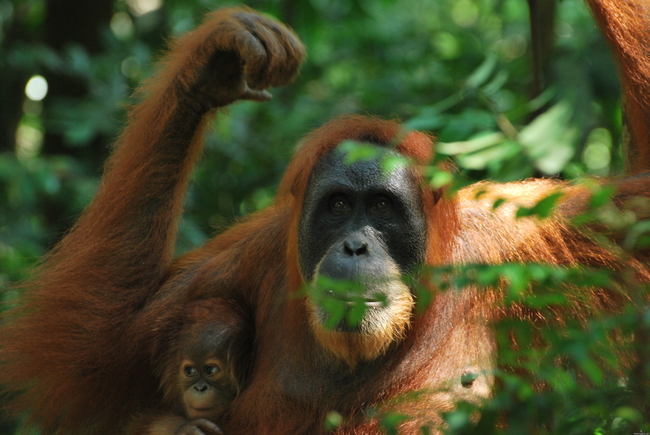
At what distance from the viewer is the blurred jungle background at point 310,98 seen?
129 inches

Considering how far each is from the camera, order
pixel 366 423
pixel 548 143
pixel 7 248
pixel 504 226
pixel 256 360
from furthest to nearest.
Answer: pixel 7 248 → pixel 256 360 → pixel 504 226 → pixel 366 423 → pixel 548 143

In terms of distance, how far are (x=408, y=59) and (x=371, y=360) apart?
15.6ft

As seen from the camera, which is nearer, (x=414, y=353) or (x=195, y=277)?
(x=414, y=353)

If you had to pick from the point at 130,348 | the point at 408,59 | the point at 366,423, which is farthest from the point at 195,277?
the point at 408,59

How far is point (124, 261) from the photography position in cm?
363

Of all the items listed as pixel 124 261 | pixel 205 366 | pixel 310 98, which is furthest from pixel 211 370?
pixel 310 98

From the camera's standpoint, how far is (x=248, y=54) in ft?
11.2

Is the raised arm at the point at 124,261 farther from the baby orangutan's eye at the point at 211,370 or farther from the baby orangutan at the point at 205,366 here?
the baby orangutan's eye at the point at 211,370

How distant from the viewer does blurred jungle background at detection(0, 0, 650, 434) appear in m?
3.26

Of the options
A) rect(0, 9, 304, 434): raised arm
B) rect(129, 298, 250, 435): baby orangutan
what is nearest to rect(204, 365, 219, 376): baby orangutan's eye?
rect(129, 298, 250, 435): baby orangutan

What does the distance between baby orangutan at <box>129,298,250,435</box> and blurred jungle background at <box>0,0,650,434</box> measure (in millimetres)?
1201

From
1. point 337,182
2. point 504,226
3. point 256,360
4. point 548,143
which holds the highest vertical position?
point 548,143

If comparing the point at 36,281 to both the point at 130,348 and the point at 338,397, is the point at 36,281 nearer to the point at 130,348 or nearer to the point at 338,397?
the point at 130,348

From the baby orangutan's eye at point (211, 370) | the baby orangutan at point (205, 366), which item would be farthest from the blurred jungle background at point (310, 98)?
the baby orangutan's eye at point (211, 370)
